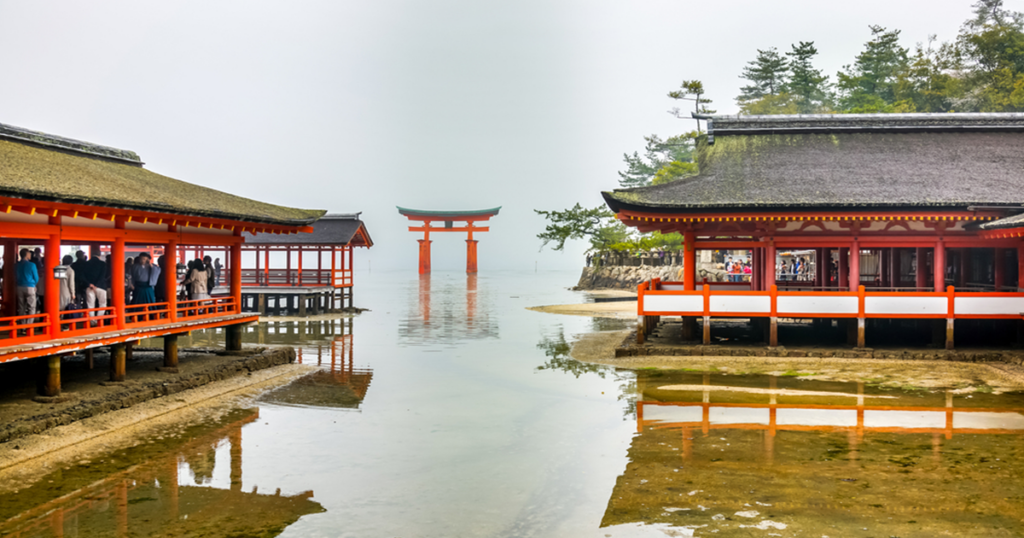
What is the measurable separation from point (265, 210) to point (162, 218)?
14.6 ft

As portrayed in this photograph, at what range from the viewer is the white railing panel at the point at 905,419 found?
10.9 m

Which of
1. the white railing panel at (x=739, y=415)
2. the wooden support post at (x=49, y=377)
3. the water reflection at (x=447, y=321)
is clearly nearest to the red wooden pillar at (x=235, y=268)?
the water reflection at (x=447, y=321)

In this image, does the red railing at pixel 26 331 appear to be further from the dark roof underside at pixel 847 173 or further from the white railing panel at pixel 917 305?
the white railing panel at pixel 917 305

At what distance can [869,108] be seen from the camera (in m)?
51.8

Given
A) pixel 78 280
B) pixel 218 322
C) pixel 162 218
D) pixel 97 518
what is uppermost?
pixel 162 218

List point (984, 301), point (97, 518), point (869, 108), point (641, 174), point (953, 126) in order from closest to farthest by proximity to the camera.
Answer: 1. point (97, 518)
2. point (984, 301)
3. point (953, 126)
4. point (869, 108)
5. point (641, 174)

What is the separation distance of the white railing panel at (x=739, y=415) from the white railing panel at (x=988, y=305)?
8.75 meters

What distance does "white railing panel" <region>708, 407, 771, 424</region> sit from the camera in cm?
1127

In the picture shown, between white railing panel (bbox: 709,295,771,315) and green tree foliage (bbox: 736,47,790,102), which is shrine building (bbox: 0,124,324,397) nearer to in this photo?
white railing panel (bbox: 709,295,771,315)

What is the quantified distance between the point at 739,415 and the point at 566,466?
13.3ft

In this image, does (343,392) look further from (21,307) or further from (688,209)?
(688,209)

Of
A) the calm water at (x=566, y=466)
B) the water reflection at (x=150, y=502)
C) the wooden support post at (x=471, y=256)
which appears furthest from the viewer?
the wooden support post at (x=471, y=256)

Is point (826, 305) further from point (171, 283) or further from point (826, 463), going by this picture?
point (171, 283)

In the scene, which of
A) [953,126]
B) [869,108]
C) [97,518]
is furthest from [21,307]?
[869,108]
